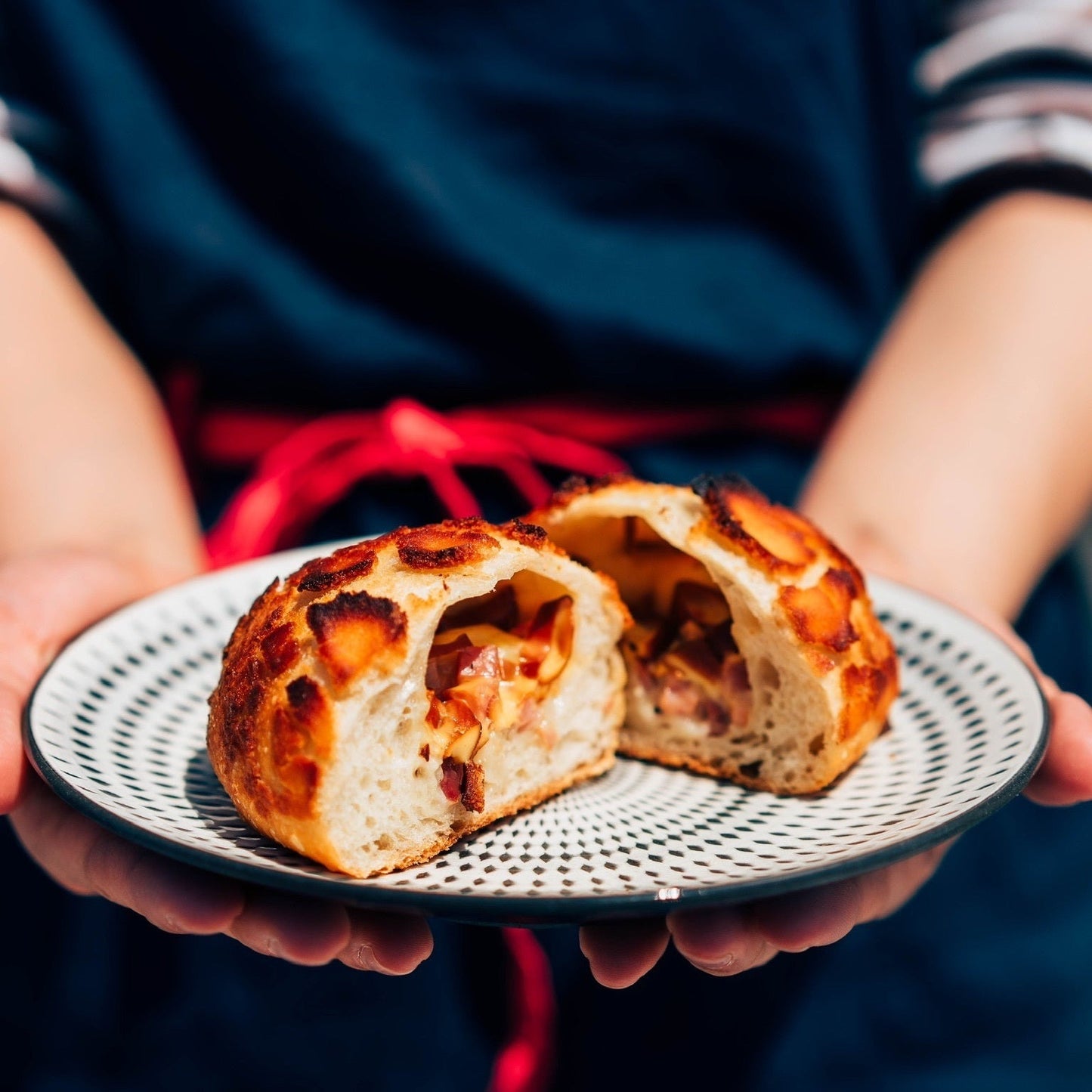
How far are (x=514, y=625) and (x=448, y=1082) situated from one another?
3.92 ft

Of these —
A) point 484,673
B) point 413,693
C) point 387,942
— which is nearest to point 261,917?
point 387,942

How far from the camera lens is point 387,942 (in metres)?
1.45

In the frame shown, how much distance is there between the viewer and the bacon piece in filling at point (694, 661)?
206 cm

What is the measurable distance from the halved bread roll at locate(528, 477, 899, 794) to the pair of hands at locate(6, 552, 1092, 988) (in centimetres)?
29

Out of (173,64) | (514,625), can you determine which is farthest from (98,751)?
(173,64)

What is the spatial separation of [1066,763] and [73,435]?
Result: 93.8 inches

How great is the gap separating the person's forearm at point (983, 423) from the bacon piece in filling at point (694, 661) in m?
0.64

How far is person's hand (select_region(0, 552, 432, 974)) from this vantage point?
57.4 inches

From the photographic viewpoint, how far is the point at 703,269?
2729 mm

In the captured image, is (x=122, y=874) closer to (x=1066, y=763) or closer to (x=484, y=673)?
(x=484, y=673)

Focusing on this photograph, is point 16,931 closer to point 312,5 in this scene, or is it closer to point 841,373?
point 312,5

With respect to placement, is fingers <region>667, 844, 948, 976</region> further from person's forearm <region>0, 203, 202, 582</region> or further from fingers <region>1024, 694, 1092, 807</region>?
person's forearm <region>0, 203, 202, 582</region>

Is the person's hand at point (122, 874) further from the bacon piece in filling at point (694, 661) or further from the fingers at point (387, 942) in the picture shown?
the bacon piece in filling at point (694, 661)

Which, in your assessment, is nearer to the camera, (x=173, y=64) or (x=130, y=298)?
(x=173, y=64)
